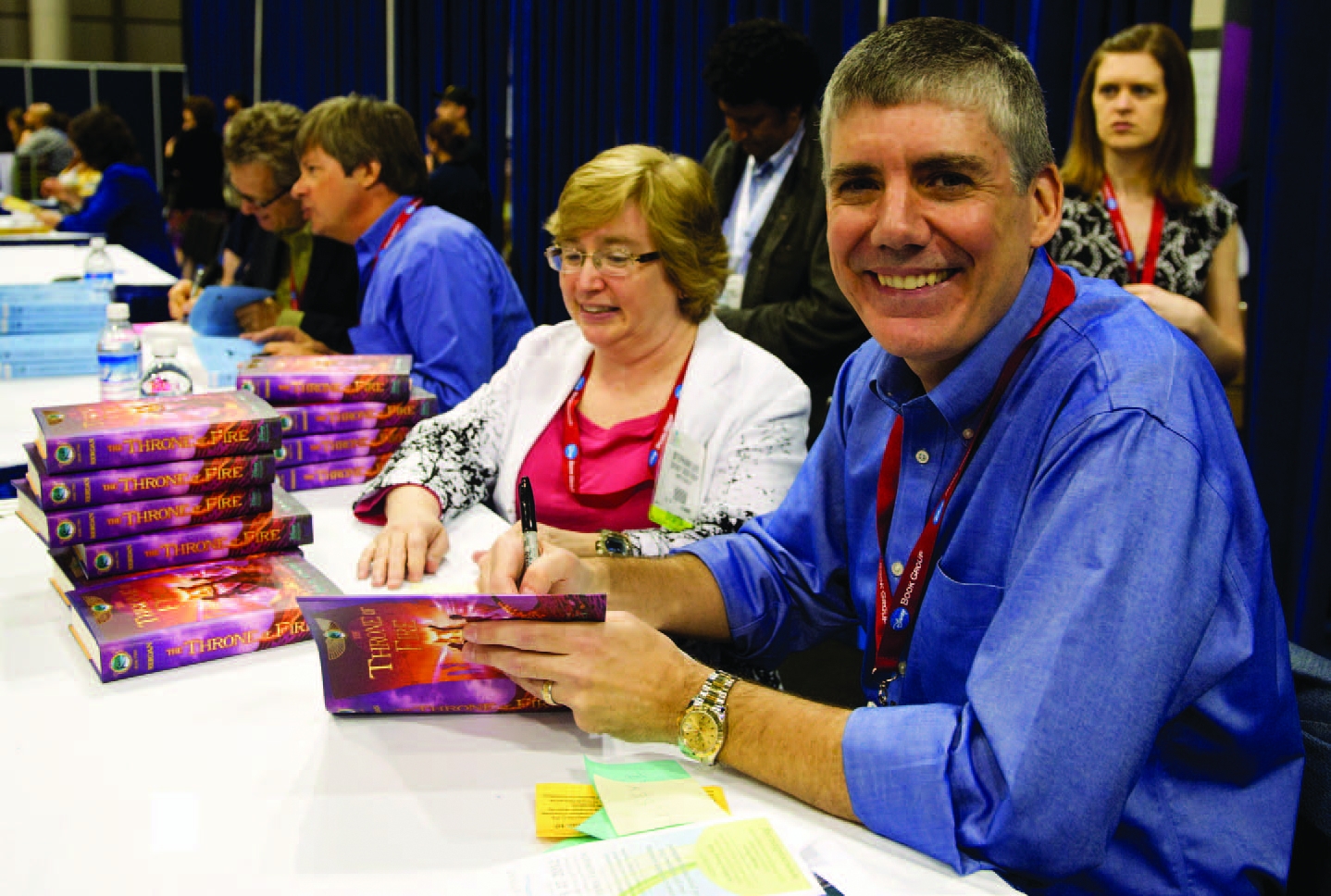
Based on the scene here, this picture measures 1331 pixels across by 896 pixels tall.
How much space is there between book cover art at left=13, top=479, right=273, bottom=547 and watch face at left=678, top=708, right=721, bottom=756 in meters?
0.81

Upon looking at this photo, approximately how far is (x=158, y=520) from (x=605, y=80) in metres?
4.83

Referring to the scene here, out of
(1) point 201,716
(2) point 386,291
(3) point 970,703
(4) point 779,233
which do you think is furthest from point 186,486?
(4) point 779,233

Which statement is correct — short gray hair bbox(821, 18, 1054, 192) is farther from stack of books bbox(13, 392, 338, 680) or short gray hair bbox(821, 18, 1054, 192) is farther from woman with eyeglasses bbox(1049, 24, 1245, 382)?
woman with eyeglasses bbox(1049, 24, 1245, 382)

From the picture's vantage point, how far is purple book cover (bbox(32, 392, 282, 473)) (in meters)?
1.44

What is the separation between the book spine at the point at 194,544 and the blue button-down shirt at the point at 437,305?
4.13 feet

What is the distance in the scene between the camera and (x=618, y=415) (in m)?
2.08

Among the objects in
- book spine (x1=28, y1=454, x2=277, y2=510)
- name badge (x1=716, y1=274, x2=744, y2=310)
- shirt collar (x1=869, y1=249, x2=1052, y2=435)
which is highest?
shirt collar (x1=869, y1=249, x2=1052, y2=435)

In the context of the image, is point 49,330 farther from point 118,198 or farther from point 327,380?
point 118,198

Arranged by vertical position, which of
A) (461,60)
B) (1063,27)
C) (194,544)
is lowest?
(194,544)

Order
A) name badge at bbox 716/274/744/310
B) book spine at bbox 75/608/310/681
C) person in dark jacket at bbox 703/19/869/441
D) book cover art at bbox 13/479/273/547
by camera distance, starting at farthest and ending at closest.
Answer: name badge at bbox 716/274/744/310 → person in dark jacket at bbox 703/19/869/441 → book cover art at bbox 13/479/273/547 → book spine at bbox 75/608/310/681

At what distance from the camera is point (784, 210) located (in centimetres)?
322

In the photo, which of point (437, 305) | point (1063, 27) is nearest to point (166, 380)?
point (437, 305)

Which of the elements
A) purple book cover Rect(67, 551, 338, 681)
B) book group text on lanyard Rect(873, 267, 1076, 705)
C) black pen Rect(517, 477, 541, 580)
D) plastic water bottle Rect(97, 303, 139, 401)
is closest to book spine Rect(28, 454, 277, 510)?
purple book cover Rect(67, 551, 338, 681)

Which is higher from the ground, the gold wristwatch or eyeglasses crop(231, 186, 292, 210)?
eyeglasses crop(231, 186, 292, 210)
